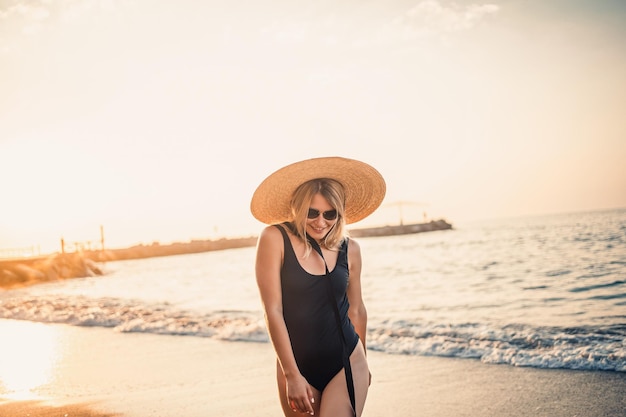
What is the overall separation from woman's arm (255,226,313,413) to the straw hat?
39cm

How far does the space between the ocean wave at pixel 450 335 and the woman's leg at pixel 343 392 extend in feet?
12.6

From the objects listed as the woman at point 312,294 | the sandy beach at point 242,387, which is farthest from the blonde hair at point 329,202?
the sandy beach at point 242,387

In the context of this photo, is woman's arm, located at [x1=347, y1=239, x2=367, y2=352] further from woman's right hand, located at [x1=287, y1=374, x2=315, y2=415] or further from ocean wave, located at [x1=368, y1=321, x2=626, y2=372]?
ocean wave, located at [x1=368, y1=321, x2=626, y2=372]

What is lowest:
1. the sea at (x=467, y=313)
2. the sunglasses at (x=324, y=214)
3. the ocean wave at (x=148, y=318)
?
the sea at (x=467, y=313)

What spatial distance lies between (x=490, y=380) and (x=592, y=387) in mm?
906

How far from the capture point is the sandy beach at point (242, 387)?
4.20 meters

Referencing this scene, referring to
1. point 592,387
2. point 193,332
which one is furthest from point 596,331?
point 193,332

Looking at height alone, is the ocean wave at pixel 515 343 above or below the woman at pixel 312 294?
below

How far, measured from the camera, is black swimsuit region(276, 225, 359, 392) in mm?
2301

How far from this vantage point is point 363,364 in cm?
244

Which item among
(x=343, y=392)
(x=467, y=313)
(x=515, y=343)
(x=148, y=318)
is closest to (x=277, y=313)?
(x=343, y=392)

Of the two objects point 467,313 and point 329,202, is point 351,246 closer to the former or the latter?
→ point 329,202

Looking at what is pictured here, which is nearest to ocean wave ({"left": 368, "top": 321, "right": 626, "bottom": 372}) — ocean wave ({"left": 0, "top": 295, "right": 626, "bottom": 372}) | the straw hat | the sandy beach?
ocean wave ({"left": 0, "top": 295, "right": 626, "bottom": 372})

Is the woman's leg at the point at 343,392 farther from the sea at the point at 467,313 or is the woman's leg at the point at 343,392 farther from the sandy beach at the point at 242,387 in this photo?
the sea at the point at 467,313
